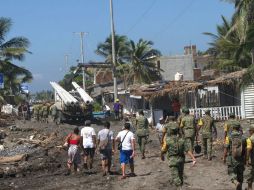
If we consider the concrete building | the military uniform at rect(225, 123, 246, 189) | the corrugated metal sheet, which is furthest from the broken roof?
the concrete building

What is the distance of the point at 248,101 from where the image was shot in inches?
1289

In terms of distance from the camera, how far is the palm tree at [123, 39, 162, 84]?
5881 centimetres

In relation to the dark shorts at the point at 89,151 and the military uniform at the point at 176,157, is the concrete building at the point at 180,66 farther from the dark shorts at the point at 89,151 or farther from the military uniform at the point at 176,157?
the military uniform at the point at 176,157

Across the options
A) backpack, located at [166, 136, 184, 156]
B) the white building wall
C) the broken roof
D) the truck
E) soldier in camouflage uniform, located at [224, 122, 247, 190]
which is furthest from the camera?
the white building wall

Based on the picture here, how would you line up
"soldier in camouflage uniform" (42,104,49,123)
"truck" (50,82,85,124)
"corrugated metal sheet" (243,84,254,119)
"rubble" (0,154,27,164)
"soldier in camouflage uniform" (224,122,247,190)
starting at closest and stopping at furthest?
"soldier in camouflage uniform" (224,122,247,190) → "rubble" (0,154,27,164) → "corrugated metal sheet" (243,84,254,119) → "truck" (50,82,85,124) → "soldier in camouflage uniform" (42,104,49,123)

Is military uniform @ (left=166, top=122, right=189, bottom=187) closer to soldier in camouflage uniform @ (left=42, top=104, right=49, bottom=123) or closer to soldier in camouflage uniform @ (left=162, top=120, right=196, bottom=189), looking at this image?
soldier in camouflage uniform @ (left=162, top=120, right=196, bottom=189)

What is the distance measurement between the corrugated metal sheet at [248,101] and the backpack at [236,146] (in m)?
21.3

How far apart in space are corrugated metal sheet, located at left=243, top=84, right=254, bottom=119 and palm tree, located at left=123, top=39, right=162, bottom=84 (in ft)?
85.4

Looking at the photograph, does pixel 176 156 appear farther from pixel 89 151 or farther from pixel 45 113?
pixel 45 113

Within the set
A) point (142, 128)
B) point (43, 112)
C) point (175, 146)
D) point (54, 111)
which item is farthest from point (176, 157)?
point (43, 112)

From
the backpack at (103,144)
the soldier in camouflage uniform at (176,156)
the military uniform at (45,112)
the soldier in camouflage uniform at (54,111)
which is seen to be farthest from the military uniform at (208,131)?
the military uniform at (45,112)

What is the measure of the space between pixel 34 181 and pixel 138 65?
43.3 metres

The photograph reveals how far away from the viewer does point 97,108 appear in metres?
44.4

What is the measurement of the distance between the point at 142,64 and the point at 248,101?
91.5 ft
